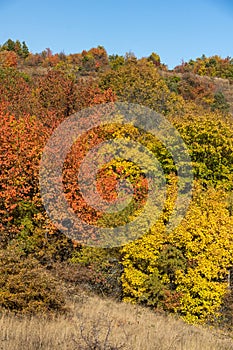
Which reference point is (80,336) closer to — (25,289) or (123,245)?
(25,289)

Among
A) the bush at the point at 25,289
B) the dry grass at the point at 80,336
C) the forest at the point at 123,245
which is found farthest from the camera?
the forest at the point at 123,245

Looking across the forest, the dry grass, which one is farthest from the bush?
the dry grass

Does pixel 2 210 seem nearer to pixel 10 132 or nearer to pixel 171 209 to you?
pixel 10 132

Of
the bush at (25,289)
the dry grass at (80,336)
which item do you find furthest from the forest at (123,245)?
the dry grass at (80,336)

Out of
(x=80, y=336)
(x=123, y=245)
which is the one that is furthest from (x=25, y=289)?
(x=123, y=245)

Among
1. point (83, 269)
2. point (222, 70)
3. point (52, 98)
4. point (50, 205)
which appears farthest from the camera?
point (222, 70)

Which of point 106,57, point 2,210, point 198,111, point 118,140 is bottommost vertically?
point 2,210

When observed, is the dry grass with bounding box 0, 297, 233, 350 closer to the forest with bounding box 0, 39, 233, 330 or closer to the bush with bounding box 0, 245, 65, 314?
the bush with bounding box 0, 245, 65, 314

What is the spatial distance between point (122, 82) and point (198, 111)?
347 inches

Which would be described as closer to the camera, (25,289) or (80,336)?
(80,336)

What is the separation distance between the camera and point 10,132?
922 inches

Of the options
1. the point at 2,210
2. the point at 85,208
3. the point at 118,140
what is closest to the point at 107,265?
the point at 85,208

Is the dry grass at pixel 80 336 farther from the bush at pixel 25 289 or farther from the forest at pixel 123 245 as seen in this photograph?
the forest at pixel 123 245

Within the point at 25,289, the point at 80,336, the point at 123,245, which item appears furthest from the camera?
the point at 123,245
